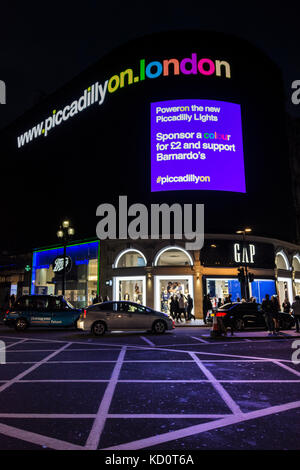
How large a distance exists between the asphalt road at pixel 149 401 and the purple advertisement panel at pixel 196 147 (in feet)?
56.1

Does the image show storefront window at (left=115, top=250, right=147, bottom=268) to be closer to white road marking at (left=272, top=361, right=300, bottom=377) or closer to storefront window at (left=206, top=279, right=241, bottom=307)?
storefront window at (left=206, top=279, right=241, bottom=307)

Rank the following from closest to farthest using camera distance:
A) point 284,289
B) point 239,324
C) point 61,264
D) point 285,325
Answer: point 239,324 → point 285,325 → point 61,264 → point 284,289

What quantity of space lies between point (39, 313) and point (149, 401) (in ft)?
43.3

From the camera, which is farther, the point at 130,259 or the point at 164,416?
the point at 130,259

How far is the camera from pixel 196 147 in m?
24.5

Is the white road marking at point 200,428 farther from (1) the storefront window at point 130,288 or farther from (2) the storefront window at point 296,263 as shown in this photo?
(2) the storefront window at point 296,263

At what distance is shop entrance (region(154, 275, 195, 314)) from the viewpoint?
24.5 m

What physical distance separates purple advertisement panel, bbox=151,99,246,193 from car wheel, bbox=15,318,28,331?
13.5m

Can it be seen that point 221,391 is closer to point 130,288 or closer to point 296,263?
point 130,288

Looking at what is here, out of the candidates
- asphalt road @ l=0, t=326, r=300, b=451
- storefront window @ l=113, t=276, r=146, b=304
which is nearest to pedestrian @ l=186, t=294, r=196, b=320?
storefront window @ l=113, t=276, r=146, b=304

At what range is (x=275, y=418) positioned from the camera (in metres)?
4.18

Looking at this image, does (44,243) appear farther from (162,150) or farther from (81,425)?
(81,425)

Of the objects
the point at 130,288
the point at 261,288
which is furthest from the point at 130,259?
the point at 261,288
